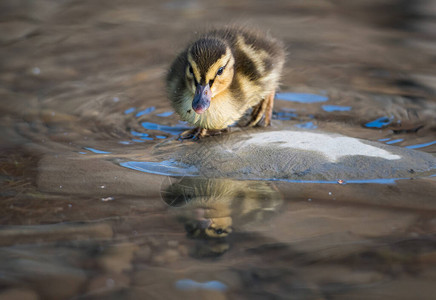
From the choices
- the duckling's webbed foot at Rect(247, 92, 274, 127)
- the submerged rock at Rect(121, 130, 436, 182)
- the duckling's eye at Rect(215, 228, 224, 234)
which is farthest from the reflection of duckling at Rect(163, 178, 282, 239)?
the duckling's webbed foot at Rect(247, 92, 274, 127)

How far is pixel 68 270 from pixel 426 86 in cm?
313

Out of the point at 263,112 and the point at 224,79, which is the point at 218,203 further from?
the point at 263,112

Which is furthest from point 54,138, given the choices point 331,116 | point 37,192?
point 331,116

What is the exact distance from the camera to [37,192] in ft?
8.66

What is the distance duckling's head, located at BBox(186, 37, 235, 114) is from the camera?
299 centimetres

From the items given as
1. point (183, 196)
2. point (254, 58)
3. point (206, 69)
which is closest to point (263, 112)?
point (254, 58)

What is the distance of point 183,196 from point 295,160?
63cm

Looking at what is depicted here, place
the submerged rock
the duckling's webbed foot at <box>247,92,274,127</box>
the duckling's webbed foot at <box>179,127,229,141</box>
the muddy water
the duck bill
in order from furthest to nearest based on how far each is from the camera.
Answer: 1. the duckling's webbed foot at <box>247,92,274,127</box>
2. the duckling's webbed foot at <box>179,127,229,141</box>
3. the duck bill
4. the submerged rock
5. the muddy water

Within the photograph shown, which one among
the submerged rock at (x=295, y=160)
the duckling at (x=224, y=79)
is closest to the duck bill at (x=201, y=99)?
the duckling at (x=224, y=79)

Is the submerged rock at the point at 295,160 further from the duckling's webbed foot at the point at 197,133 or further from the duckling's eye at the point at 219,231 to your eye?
the duckling's eye at the point at 219,231

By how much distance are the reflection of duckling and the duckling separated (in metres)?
0.45

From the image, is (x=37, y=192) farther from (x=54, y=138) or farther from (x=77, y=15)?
(x=77, y=15)

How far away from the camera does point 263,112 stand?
144 inches

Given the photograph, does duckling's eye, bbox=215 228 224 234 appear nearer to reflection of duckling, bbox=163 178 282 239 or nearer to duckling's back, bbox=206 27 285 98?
reflection of duckling, bbox=163 178 282 239
